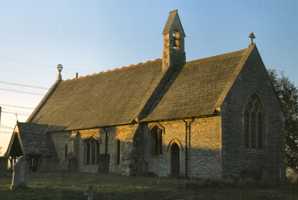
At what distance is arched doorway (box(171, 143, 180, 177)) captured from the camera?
3691cm

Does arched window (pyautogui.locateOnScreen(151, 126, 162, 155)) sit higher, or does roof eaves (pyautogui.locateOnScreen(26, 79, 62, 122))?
roof eaves (pyautogui.locateOnScreen(26, 79, 62, 122))

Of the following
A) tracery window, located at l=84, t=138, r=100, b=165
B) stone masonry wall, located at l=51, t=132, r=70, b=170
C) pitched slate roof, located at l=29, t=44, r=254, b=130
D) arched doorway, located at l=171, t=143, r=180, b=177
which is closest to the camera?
pitched slate roof, located at l=29, t=44, r=254, b=130

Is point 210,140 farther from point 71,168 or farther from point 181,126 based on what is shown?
point 71,168

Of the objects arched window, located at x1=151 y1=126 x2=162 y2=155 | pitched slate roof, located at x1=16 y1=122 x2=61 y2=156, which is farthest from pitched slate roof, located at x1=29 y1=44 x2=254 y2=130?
pitched slate roof, located at x1=16 y1=122 x2=61 y2=156

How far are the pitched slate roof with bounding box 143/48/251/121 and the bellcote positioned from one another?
5.45 ft

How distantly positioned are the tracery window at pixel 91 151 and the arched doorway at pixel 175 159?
7973 millimetres

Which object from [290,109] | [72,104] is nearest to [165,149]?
[72,104]

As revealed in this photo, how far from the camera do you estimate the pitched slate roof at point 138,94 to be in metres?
36.3

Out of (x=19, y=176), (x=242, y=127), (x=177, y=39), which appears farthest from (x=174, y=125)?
(x=19, y=176)

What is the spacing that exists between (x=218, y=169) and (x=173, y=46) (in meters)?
12.9

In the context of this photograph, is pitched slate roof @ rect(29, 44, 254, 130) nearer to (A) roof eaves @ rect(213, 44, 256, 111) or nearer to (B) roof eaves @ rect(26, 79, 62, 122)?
(A) roof eaves @ rect(213, 44, 256, 111)

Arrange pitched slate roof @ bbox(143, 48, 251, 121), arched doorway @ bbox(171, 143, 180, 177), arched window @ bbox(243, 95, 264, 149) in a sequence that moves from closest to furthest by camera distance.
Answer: pitched slate roof @ bbox(143, 48, 251, 121)
arched window @ bbox(243, 95, 264, 149)
arched doorway @ bbox(171, 143, 180, 177)

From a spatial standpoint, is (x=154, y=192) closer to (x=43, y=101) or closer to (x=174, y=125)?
(x=174, y=125)

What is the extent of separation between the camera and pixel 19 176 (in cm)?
2553
